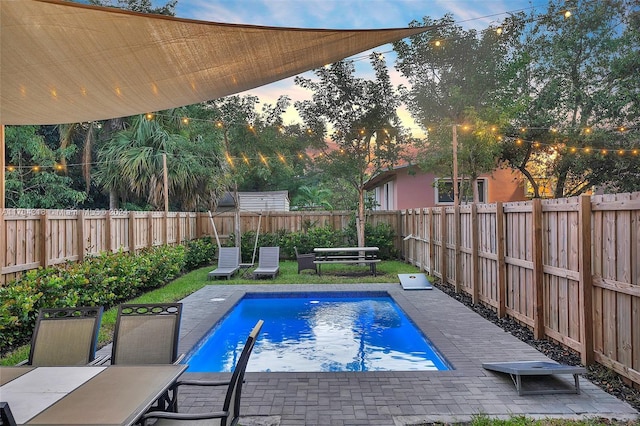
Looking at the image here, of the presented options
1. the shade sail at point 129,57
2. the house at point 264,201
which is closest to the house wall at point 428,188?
the house at point 264,201

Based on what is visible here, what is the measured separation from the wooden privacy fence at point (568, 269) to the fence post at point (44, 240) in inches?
267

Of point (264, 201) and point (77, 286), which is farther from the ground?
point (264, 201)

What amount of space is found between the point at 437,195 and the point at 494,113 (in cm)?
472

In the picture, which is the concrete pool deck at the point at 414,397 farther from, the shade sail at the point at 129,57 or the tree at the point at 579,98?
the tree at the point at 579,98

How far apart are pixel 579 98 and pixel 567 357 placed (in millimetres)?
15259

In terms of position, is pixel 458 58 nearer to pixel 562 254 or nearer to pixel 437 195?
pixel 437 195

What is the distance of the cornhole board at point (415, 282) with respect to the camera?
30.2 feet

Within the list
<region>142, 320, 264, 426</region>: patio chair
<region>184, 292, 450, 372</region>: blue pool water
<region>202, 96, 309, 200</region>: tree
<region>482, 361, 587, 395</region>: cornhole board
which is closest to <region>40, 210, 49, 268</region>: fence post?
<region>184, 292, 450, 372</region>: blue pool water

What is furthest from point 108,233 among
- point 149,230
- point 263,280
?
point 263,280

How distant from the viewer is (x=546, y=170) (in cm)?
1695

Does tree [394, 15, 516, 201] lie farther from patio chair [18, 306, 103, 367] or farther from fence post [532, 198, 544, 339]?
patio chair [18, 306, 103, 367]

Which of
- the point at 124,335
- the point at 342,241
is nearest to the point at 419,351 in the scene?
the point at 124,335

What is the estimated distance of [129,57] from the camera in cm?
354

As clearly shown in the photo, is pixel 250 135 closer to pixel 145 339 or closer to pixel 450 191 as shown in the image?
pixel 450 191
